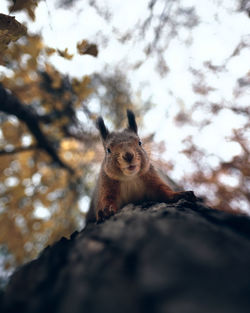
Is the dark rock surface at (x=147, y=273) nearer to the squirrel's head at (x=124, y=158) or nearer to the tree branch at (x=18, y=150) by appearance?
the squirrel's head at (x=124, y=158)

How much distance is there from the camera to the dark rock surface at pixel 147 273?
582mm

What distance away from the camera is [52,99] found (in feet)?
13.0

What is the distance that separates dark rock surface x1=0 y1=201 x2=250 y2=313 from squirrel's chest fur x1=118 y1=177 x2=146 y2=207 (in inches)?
46.0

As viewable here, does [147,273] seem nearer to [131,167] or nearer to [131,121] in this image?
[131,167]

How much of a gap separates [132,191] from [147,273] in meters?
1.67

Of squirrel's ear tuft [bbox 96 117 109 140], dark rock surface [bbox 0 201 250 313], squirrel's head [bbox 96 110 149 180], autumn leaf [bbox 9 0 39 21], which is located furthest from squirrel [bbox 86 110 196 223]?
autumn leaf [bbox 9 0 39 21]

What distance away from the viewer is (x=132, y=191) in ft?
7.74

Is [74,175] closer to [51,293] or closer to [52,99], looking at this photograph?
[52,99]

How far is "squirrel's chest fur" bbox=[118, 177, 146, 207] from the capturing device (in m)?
2.28

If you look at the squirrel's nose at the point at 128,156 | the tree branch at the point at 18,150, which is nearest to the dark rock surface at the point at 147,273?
the squirrel's nose at the point at 128,156

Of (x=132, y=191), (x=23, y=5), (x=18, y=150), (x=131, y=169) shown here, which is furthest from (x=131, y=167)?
(x=18, y=150)

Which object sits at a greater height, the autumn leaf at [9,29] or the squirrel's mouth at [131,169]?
the autumn leaf at [9,29]

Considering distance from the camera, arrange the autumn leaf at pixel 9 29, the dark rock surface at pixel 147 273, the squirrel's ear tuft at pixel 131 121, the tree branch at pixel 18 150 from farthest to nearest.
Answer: the tree branch at pixel 18 150 → the squirrel's ear tuft at pixel 131 121 → the autumn leaf at pixel 9 29 → the dark rock surface at pixel 147 273

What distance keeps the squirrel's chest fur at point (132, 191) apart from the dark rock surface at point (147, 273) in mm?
1169
